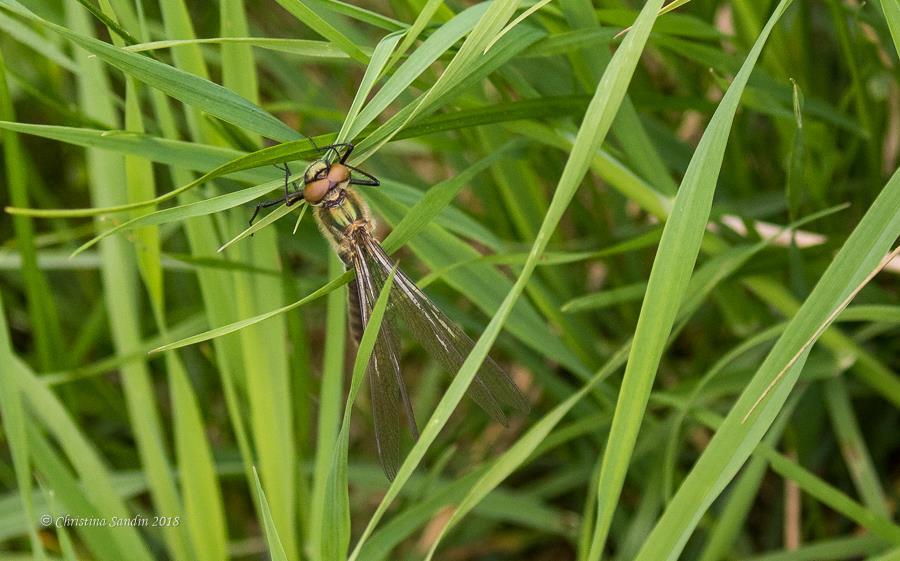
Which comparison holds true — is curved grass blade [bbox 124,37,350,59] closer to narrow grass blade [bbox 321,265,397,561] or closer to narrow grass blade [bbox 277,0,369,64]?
narrow grass blade [bbox 277,0,369,64]

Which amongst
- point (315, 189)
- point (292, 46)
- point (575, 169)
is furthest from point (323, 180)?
Result: point (575, 169)

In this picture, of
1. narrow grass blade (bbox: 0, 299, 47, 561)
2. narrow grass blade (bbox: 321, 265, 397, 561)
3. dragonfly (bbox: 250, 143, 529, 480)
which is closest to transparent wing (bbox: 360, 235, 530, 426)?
dragonfly (bbox: 250, 143, 529, 480)

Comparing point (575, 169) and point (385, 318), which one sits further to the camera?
point (385, 318)

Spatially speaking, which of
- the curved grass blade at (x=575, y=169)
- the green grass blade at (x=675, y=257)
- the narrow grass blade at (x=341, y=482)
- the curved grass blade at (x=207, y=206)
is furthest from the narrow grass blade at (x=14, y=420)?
the green grass blade at (x=675, y=257)

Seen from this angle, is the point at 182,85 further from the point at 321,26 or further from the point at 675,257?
the point at 675,257

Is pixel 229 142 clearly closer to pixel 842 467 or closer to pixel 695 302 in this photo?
pixel 695 302

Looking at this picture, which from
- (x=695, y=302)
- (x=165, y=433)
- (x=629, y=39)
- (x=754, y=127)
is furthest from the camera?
(x=165, y=433)

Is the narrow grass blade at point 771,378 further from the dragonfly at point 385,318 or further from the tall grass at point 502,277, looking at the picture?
the dragonfly at point 385,318

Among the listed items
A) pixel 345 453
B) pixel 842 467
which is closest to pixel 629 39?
pixel 345 453
